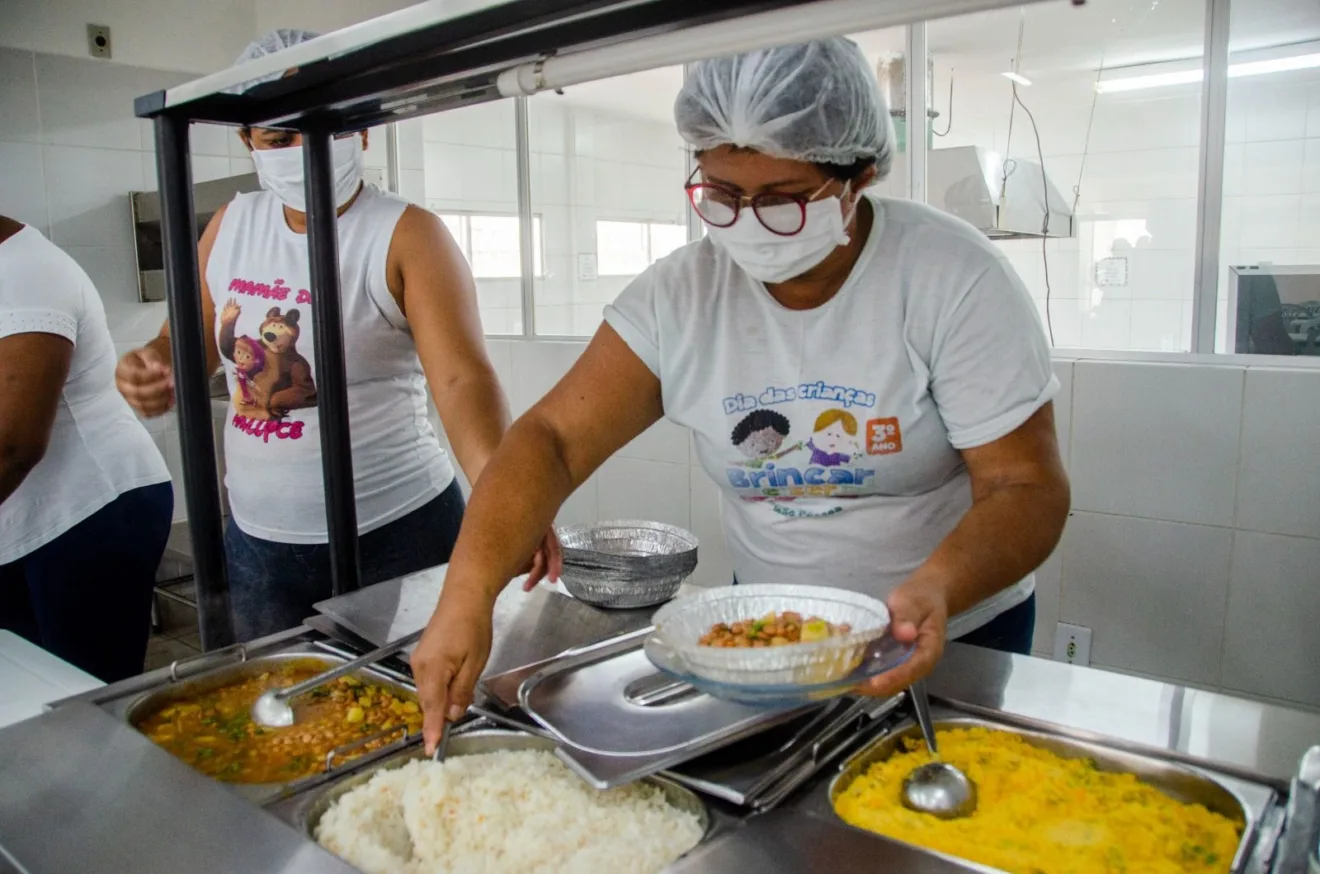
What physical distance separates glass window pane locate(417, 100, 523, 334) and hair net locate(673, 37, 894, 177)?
3357 mm

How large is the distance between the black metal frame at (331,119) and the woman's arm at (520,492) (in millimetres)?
429

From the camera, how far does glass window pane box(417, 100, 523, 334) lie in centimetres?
469

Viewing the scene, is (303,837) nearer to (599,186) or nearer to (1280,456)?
(1280,456)

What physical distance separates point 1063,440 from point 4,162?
13.4ft

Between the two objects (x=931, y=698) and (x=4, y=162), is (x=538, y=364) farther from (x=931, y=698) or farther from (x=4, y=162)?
(x=931, y=698)

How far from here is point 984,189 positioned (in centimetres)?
304

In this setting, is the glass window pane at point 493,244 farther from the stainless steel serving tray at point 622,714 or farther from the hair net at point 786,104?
the stainless steel serving tray at point 622,714

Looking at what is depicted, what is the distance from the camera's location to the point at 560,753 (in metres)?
0.96

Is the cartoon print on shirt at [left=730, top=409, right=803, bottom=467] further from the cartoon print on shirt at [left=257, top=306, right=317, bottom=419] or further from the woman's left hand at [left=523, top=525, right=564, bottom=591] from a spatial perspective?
the cartoon print on shirt at [left=257, top=306, right=317, bottom=419]

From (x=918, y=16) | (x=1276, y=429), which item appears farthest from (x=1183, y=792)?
(x=1276, y=429)

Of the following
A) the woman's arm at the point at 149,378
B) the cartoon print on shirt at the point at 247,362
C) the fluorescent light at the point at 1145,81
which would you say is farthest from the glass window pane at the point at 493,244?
the woman's arm at the point at 149,378

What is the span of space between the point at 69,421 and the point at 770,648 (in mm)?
1842

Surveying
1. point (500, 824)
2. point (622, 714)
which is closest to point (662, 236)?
point (622, 714)

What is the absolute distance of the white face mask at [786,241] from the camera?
1261 millimetres
